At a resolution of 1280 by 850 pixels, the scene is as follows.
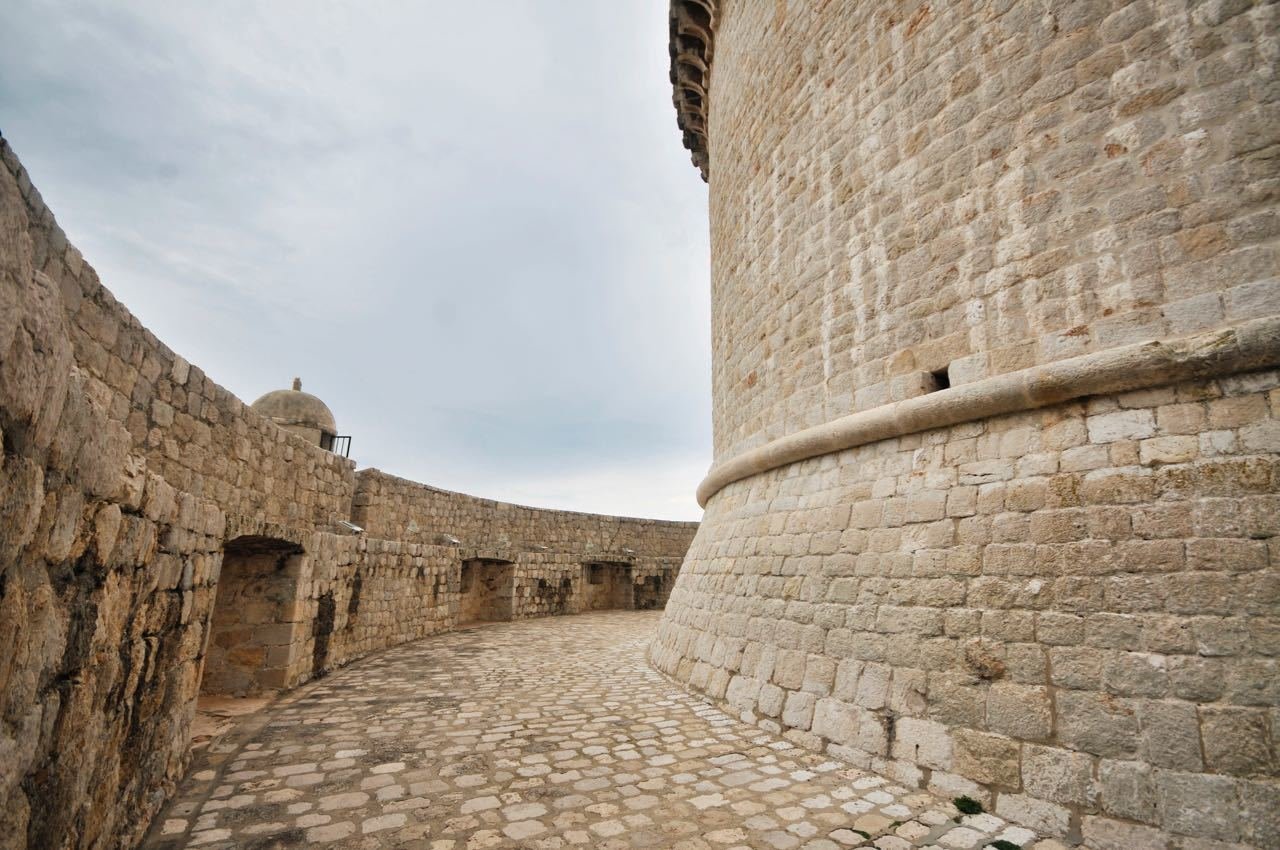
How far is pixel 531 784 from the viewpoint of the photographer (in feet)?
10.9

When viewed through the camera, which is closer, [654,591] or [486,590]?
[486,590]

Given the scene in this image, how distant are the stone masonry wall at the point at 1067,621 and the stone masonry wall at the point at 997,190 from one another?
617 mm

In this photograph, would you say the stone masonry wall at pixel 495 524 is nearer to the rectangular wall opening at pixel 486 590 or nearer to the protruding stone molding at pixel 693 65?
the rectangular wall opening at pixel 486 590

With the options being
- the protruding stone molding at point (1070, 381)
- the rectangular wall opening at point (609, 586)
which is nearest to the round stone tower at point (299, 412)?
the rectangular wall opening at point (609, 586)

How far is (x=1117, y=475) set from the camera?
3.31 m

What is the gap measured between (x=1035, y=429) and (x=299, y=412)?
538 inches

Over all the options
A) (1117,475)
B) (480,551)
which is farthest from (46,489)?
(480,551)

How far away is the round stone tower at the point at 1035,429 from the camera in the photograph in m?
2.83

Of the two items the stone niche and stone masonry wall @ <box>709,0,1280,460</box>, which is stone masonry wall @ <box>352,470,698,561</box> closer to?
the stone niche

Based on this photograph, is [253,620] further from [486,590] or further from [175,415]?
[486,590]

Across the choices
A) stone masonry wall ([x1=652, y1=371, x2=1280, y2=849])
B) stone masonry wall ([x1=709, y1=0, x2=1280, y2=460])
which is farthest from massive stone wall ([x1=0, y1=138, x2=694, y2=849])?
stone masonry wall ([x1=709, y1=0, x2=1280, y2=460])

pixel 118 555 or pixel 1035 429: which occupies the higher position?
pixel 1035 429

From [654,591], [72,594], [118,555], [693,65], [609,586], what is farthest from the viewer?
[654,591]

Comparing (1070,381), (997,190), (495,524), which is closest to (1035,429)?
(1070,381)
